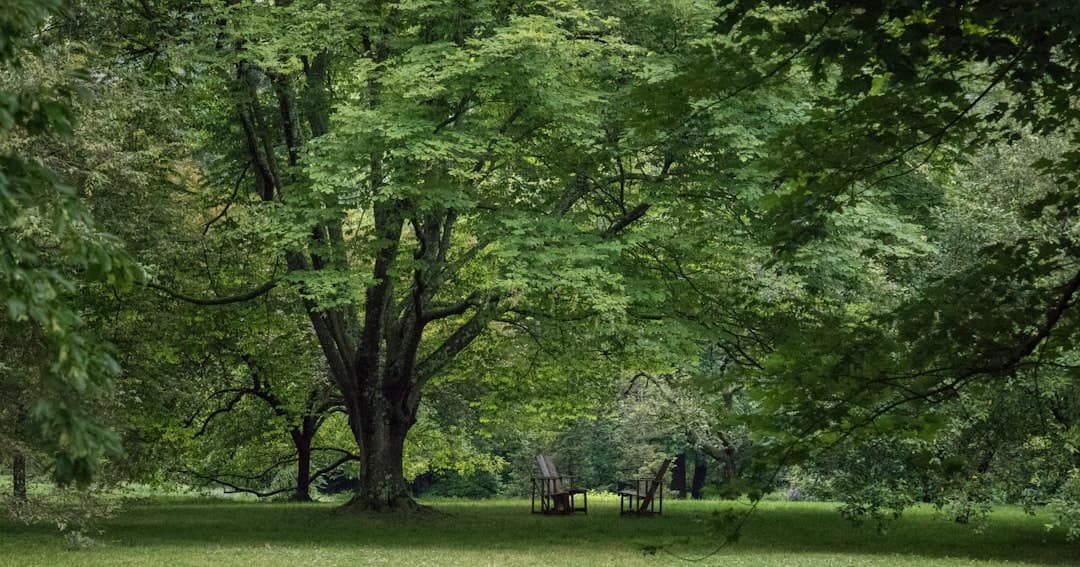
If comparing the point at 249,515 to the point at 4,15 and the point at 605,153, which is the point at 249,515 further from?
the point at 4,15

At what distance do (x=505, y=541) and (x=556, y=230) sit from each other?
16.4 ft

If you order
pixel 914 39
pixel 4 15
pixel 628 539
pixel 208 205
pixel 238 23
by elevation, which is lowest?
pixel 628 539

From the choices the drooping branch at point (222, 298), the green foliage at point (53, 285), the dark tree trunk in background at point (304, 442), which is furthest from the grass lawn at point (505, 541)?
the green foliage at point (53, 285)

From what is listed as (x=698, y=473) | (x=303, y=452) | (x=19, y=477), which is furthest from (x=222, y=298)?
(x=698, y=473)

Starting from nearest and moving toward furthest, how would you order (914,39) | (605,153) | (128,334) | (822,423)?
(914,39), (822,423), (605,153), (128,334)

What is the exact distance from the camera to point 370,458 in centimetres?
2172

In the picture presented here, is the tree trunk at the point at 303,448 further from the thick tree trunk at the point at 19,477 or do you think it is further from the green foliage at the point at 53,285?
the green foliage at the point at 53,285

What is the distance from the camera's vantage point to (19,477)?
15.5 meters

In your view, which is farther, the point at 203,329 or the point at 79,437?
the point at 203,329

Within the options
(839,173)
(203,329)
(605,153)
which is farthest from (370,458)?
(839,173)

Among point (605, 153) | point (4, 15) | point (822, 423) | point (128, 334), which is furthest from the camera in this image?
point (128, 334)

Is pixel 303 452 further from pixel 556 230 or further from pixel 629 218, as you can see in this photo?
pixel 556 230

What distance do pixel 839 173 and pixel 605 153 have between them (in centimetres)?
627

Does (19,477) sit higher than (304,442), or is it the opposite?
(304,442)
